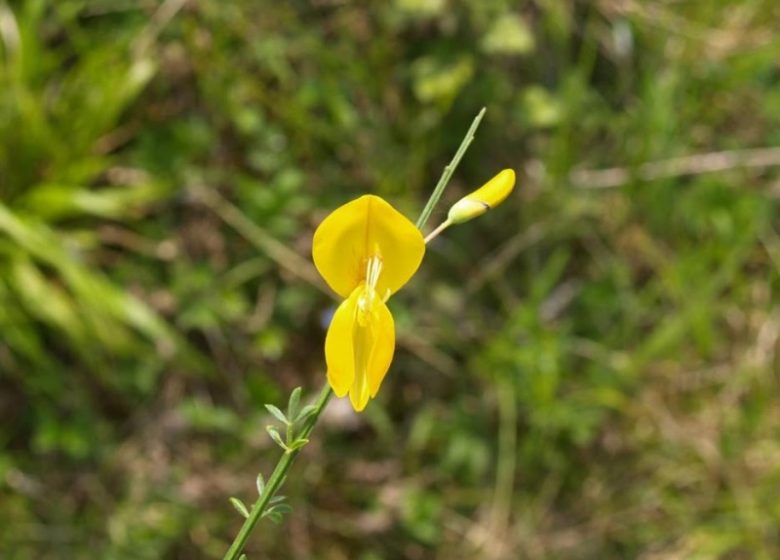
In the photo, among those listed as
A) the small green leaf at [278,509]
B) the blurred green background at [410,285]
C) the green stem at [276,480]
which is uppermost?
the green stem at [276,480]

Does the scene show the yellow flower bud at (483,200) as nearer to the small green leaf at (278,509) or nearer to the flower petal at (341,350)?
the flower petal at (341,350)

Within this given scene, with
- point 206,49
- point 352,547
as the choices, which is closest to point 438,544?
point 352,547

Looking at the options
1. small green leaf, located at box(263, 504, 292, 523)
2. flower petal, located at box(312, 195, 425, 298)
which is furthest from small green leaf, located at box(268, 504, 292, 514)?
flower petal, located at box(312, 195, 425, 298)

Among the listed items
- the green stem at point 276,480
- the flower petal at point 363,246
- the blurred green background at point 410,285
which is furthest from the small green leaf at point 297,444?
the blurred green background at point 410,285

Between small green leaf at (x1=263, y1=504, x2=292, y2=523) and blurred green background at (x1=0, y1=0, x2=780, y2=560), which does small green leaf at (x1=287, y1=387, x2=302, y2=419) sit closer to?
small green leaf at (x1=263, y1=504, x2=292, y2=523)

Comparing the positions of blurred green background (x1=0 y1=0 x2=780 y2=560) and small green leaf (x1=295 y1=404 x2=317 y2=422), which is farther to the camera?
blurred green background (x1=0 y1=0 x2=780 y2=560)

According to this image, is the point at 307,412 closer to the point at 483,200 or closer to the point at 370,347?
the point at 370,347

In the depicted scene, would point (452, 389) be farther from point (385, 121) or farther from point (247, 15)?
point (247, 15)
